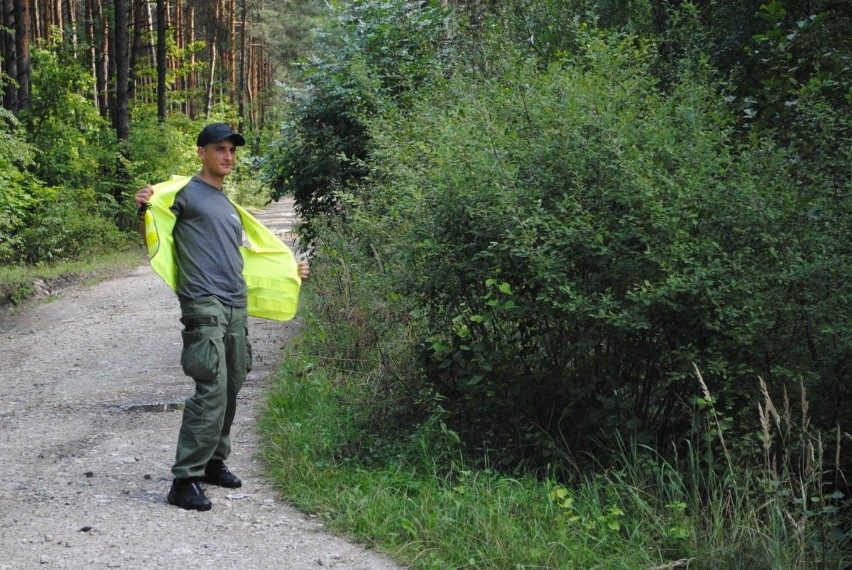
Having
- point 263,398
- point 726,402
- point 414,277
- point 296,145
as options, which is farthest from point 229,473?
point 296,145

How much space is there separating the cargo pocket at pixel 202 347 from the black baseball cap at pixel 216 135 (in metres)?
1.08

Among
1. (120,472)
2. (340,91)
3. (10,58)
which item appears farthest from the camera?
(10,58)

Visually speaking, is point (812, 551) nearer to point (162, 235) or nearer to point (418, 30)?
point (162, 235)

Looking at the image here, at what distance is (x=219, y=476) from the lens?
19.2 ft

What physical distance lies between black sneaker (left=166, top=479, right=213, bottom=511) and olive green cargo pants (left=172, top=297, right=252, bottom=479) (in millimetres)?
63

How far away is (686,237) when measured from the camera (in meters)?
5.31

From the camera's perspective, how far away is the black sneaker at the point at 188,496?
17.6ft

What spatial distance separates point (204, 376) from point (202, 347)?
18 cm

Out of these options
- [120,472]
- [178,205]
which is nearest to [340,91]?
[178,205]

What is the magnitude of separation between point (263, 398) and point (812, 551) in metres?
4.90

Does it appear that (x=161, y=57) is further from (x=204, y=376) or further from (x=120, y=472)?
(x=204, y=376)

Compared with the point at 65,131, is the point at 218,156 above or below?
below

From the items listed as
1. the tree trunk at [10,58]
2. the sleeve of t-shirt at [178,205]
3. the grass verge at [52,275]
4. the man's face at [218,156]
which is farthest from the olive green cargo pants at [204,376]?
the tree trunk at [10,58]

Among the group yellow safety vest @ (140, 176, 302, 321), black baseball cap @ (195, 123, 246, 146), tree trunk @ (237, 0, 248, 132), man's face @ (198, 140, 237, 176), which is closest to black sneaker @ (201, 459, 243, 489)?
yellow safety vest @ (140, 176, 302, 321)
